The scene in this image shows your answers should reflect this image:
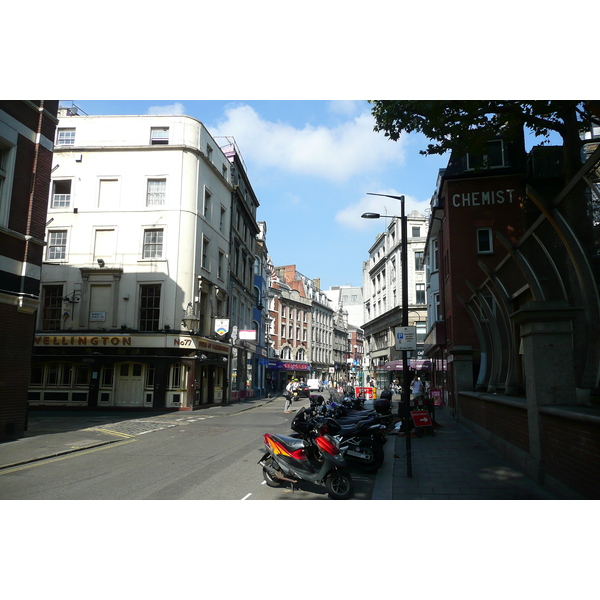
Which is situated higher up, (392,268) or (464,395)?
(392,268)

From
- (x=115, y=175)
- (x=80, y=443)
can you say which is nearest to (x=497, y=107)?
(x=80, y=443)

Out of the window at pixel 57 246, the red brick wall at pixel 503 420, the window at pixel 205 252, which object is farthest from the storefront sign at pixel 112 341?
the red brick wall at pixel 503 420

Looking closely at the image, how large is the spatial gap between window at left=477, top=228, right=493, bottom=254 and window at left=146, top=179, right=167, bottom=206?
56.1ft

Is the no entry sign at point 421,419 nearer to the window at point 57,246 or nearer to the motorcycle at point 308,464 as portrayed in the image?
the motorcycle at point 308,464

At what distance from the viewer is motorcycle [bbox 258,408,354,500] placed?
25.9ft

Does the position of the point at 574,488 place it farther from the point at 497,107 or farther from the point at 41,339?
the point at 41,339

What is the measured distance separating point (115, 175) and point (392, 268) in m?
38.7

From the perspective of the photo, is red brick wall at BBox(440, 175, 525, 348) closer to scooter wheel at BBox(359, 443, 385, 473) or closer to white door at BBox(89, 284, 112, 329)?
scooter wheel at BBox(359, 443, 385, 473)

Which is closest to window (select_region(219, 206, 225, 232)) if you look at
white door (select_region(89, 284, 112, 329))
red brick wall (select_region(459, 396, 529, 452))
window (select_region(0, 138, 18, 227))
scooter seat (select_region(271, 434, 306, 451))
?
white door (select_region(89, 284, 112, 329))

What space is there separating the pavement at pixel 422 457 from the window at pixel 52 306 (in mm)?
8808

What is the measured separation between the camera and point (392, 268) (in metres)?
60.3

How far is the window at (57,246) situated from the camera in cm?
2805

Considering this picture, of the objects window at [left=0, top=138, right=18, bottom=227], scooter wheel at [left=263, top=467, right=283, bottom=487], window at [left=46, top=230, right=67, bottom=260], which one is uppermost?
window at [left=46, top=230, right=67, bottom=260]

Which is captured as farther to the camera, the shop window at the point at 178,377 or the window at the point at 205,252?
the window at the point at 205,252
